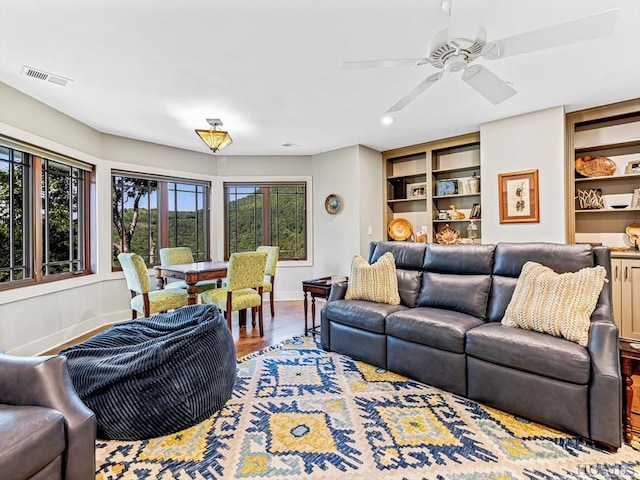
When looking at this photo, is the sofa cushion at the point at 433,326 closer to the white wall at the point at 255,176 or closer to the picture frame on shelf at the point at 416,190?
the white wall at the point at 255,176

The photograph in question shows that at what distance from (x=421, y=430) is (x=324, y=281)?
1979 millimetres

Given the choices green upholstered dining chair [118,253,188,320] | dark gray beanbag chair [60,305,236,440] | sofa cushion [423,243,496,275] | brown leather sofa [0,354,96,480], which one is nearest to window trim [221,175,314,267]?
green upholstered dining chair [118,253,188,320]

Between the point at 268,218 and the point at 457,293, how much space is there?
3.88 metres

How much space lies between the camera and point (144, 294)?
11.5ft

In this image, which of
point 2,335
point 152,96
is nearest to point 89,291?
point 2,335

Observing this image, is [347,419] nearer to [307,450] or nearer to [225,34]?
[307,450]

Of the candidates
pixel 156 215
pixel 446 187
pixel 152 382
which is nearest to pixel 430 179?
pixel 446 187

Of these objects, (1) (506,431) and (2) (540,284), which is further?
(2) (540,284)

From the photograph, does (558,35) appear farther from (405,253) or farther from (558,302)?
(405,253)

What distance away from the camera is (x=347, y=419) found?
6.79ft

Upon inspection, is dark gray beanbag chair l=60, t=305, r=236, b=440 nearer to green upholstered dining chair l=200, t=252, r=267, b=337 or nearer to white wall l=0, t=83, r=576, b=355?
green upholstered dining chair l=200, t=252, r=267, b=337

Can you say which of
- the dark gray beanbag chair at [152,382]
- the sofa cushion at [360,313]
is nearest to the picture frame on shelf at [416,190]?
the sofa cushion at [360,313]

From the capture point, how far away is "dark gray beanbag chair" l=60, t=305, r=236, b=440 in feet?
6.06

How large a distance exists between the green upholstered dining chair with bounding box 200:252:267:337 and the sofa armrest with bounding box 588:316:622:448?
2.91 m
